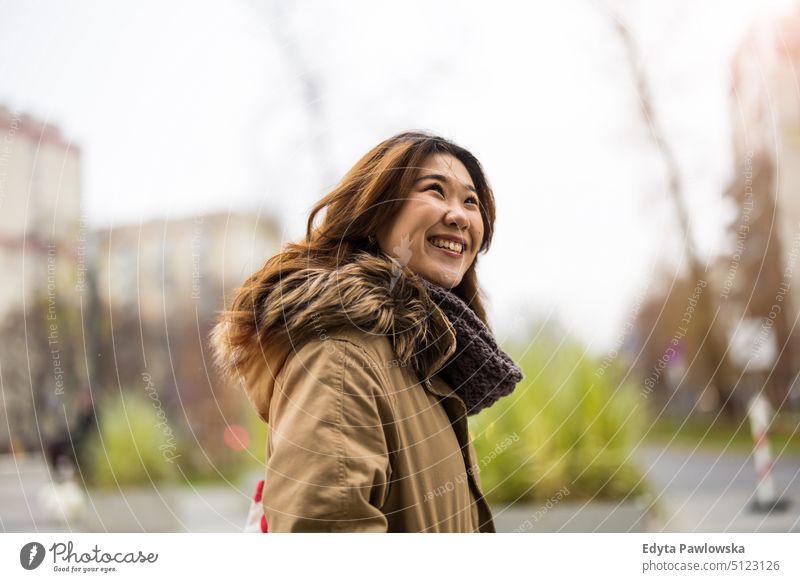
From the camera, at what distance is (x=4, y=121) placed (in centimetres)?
211

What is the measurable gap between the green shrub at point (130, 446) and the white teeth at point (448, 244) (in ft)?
3.67

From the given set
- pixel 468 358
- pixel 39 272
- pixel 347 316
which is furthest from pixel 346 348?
pixel 39 272

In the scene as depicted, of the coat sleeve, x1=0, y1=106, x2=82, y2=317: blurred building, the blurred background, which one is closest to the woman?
the coat sleeve

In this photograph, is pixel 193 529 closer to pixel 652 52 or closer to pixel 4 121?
pixel 4 121

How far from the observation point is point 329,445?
105 cm

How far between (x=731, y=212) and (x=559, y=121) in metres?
0.54

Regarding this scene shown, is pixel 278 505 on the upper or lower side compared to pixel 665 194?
lower

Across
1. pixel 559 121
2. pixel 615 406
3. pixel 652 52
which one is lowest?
pixel 615 406

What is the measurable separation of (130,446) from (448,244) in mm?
1464

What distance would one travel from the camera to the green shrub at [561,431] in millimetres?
2395

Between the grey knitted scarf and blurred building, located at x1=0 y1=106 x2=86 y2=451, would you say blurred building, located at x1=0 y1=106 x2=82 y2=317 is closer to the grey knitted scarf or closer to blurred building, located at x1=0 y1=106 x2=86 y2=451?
blurred building, located at x1=0 y1=106 x2=86 y2=451

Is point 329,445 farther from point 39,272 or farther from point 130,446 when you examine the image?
point 130,446
